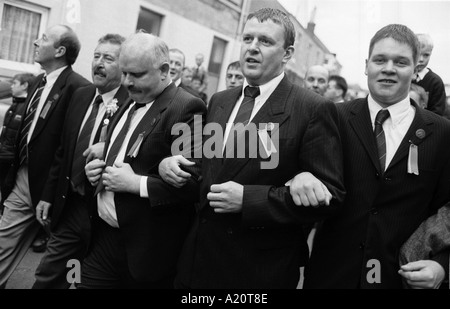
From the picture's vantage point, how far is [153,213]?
8.17 ft

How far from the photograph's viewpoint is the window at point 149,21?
32.0 ft

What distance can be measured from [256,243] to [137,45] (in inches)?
51.3

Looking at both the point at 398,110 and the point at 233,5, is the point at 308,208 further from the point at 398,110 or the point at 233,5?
the point at 233,5

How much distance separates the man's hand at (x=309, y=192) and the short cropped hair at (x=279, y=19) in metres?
0.76

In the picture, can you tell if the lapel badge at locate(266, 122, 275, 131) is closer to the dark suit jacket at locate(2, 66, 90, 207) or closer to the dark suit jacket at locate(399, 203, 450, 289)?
the dark suit jacket at locate(399, 203, 450, 289)

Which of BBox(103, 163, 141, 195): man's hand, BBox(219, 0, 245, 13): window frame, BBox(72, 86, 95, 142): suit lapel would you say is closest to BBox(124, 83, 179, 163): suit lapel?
BBox(103, 163, 141, 195): man's hand

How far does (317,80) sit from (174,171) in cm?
368

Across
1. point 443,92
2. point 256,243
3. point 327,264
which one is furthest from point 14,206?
point 443,92

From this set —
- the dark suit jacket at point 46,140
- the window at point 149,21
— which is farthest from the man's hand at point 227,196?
the window at point 149,21

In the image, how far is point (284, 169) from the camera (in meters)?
2.09

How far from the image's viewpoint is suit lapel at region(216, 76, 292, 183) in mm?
2092

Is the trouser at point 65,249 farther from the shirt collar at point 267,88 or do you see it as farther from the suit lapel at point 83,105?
the shirt collar at point 267,88

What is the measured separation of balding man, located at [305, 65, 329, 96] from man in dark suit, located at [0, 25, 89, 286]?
Answer: 116 inches

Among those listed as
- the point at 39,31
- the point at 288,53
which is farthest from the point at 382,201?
→ the point at 39,31
